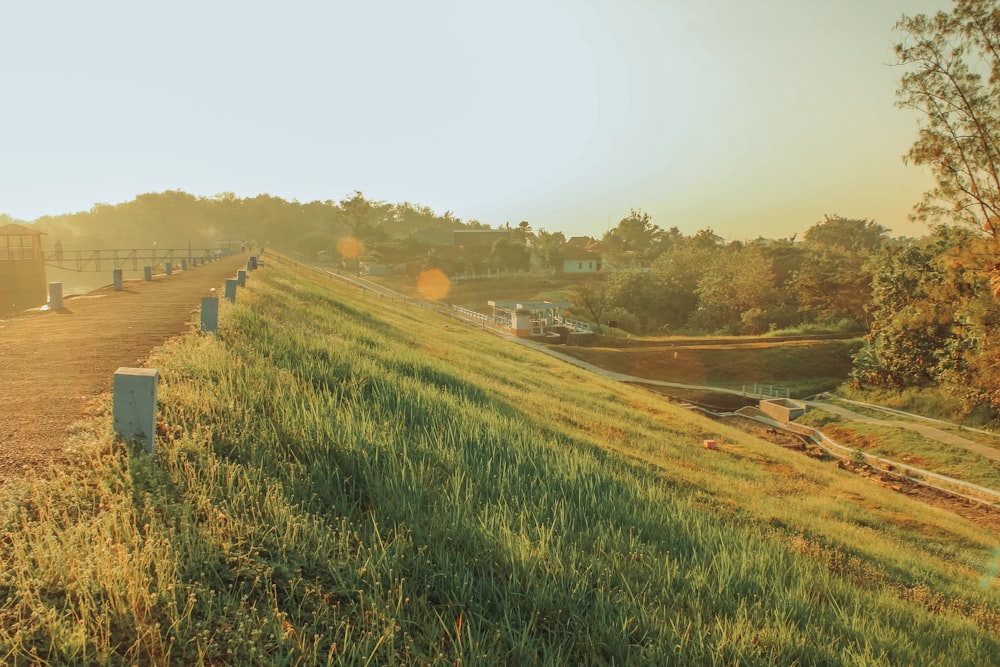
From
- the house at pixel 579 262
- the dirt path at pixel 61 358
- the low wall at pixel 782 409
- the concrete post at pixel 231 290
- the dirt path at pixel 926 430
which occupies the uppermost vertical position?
the house at pixel 579 262

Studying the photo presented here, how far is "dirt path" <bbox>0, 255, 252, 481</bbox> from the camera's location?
4.74 metres

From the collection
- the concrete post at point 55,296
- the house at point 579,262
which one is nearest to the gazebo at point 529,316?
the concrete post at point 55,296

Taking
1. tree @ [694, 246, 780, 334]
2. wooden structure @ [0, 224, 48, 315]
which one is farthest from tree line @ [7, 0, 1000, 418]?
wooden structure @ [0, 224, 48, 315]

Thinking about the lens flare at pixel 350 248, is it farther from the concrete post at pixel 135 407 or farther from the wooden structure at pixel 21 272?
the concrete post at pixel 135 407

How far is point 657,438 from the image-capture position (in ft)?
39.3

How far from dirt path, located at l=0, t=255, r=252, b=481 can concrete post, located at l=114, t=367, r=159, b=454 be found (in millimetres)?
574

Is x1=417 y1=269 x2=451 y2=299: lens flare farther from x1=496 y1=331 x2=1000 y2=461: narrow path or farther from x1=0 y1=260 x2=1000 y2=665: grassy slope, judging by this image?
x1=0 y1=260 x2=1000 y2=665: grassy slope

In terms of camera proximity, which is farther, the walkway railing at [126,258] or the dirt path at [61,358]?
the walkway railing at [126,258]

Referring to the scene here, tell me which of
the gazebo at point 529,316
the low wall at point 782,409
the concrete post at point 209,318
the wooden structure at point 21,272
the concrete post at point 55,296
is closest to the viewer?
the concrete post at point 209,318

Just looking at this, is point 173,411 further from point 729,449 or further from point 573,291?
point 573,291

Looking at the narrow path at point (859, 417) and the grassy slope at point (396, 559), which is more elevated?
the grassy slope at point (396, 559)

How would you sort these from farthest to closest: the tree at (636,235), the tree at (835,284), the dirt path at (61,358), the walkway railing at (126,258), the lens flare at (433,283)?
the tree at (636,235)
the lens flare at (433,283)
the walkway railing at (126,258)
the tree at (835,284)
the dirt path at (61,358)

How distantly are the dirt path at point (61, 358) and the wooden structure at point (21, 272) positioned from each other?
4072 cm

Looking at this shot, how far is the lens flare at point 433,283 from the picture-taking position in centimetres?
7538
